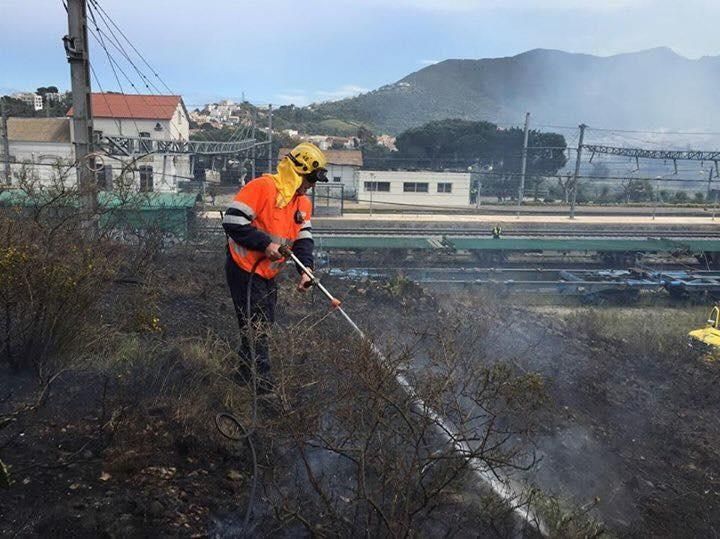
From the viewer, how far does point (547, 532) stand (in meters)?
3.50

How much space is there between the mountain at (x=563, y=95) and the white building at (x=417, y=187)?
201ft

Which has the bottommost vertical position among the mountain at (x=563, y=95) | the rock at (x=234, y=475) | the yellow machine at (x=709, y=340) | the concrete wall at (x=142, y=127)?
the yellow machine at (x=709, y=340)

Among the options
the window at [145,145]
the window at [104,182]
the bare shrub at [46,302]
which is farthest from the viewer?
the window at [145,145]

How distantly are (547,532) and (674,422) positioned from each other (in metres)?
3.25

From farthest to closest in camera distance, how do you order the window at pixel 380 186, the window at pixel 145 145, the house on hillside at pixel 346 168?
1. the house on hillside at pixel 346 168
2. the window at pixel 380 186
3. the window at pixel 145 145

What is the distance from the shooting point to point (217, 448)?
3.67 m

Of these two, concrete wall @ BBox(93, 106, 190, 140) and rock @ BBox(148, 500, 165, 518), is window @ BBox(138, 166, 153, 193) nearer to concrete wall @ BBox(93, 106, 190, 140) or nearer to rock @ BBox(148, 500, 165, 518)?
rock @ BBox(148, 500, 165, 518)

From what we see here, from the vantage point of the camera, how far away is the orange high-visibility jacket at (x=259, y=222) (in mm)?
4266

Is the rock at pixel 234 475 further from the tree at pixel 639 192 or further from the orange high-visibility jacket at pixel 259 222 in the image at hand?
the tree at pixel 639 192

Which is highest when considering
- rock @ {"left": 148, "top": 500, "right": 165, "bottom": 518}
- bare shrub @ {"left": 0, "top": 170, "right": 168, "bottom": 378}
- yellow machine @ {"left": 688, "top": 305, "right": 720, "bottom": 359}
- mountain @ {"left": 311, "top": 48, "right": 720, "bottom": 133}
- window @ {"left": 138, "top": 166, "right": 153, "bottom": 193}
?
mountain @ {"left": 311, "top": 48, "right": 720, "bottom": 133}

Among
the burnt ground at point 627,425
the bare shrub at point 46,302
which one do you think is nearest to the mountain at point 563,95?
the burnt ground at point 627,425

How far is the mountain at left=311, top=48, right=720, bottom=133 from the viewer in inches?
4154

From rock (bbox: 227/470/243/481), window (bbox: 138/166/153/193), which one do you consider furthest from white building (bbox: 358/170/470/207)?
rock (bbox: 227/470/243/481)

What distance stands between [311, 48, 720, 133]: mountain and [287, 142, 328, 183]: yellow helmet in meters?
93.1
